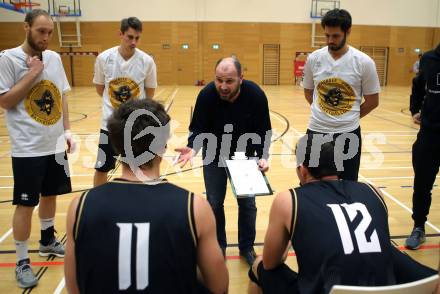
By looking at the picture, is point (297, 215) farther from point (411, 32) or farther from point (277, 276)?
point (411, 32)

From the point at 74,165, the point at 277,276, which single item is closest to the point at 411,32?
the point at 74,165

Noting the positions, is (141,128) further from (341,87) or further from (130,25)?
(130,25)

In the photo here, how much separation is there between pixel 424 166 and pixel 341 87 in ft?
3.73

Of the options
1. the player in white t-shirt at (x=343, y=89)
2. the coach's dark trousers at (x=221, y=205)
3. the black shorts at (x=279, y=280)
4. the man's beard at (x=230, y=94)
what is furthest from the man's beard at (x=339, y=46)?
the black shorts at (x=279, y=280)

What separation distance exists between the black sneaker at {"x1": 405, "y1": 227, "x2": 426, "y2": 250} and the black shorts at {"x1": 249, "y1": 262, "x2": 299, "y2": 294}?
225 centimetres

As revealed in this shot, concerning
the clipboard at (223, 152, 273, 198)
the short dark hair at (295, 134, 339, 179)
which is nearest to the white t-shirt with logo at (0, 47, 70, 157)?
the clipboard at (223, 152, 273, 198)

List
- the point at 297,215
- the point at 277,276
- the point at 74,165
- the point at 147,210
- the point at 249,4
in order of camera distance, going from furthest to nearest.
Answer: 1. the point at 249,4
2. the point at 74,165
3. the point at 277,276
4. the point at 297,215
5. the point at 147,210

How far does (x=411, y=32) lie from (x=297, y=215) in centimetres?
2585

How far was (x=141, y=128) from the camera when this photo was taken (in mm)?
1750

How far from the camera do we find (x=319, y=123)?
3926 mm

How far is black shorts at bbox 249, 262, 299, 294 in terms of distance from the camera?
221 centimetres

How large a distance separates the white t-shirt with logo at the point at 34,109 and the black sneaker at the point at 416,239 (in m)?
3.51

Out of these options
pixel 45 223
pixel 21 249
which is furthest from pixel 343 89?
pixel 21 249

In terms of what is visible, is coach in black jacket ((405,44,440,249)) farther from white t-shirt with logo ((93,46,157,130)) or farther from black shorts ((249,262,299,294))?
white t-shirt with logo ((93,46,157,130))
